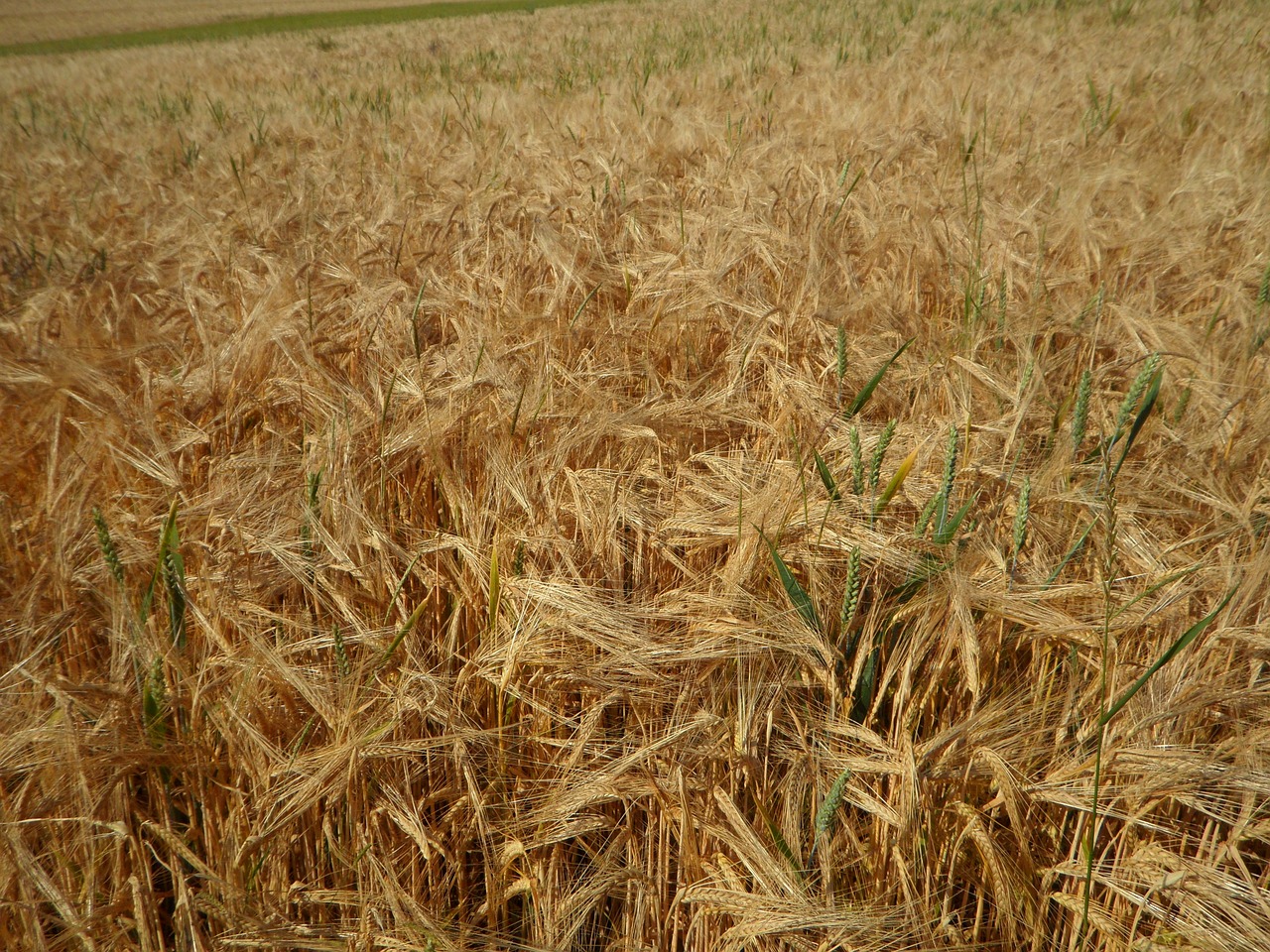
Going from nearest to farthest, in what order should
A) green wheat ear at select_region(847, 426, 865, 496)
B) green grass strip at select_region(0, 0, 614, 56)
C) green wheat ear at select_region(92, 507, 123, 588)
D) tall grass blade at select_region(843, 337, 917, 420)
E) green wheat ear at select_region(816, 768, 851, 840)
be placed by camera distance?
1. green wheat ear at select_region(816, 768, 851, 840)
2. green wheat ear at select_region(92, 507, 123, 588)
3. green wheat ear at select_region(847, 426, 865, 496)
4. tall grass blade at select_region(843, 337, 917, 420)
5. green grass strip at select_region(0, 0, 614, 56)

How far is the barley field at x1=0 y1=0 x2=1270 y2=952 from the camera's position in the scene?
2.89 feet

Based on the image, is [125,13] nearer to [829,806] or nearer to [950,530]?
[950,530]

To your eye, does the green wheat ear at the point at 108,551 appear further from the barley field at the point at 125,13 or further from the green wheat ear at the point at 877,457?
the barley field at the point at 125,13

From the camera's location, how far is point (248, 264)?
7.26 ft

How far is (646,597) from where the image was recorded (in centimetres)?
117

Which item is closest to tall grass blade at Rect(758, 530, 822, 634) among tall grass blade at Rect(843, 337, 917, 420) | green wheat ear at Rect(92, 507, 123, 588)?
tall grass blade at Rect(843, 337, 917, 420)

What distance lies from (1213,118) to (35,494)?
506 cm

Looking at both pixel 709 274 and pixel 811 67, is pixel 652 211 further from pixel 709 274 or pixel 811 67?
pixel 811 67

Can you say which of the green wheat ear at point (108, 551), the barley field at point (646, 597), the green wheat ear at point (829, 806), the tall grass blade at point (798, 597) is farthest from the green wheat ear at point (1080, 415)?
the green wheat ear at point (108, 551)

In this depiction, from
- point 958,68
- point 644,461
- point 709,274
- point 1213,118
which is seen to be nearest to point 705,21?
point 958,68

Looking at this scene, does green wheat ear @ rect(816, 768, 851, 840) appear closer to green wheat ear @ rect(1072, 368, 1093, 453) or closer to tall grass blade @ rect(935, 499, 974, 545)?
tall grass blade @ rect(935, 499, 974, 545)

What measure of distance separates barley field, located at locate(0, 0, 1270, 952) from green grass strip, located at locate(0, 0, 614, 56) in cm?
2385

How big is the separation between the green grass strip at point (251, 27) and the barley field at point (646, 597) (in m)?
23.9

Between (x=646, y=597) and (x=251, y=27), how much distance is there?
32186mm
